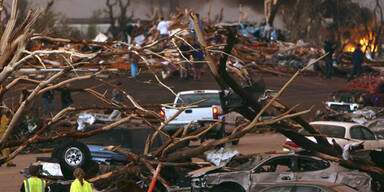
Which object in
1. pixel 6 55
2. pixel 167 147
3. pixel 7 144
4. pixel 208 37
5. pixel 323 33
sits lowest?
pixel 323 33

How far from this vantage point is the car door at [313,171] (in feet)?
47.3

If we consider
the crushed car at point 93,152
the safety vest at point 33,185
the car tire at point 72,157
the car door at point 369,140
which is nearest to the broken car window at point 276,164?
the crushed car at point 93,152

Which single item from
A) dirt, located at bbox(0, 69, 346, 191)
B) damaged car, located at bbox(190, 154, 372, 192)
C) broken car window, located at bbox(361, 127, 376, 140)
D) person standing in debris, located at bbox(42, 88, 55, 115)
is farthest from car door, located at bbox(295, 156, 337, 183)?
person standing in debris, located at bbox(42, 88, 55, 115)

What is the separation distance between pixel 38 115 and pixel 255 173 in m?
12.4

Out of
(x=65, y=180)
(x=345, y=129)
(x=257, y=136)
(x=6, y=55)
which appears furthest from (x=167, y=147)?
(x=257, y=136)

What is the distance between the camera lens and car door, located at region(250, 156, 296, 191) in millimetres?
14391

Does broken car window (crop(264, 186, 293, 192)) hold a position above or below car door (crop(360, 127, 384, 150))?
above

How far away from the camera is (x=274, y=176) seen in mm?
14461

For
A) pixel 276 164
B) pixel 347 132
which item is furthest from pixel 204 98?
pixel 276 164

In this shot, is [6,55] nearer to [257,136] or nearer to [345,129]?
[345,129]

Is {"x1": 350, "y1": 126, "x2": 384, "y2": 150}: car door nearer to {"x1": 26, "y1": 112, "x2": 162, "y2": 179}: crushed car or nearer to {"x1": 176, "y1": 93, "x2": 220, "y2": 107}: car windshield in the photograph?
{"x1": 176, "y1": 93, "x2": 220, "y2": 107}: car windshield

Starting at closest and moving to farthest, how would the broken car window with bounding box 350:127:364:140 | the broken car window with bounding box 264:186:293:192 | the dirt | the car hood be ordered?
the broken car window with bounding box 264:186:293:192 → the car hood → the broken car window with bounding box 350:127:364:140 → the dirt

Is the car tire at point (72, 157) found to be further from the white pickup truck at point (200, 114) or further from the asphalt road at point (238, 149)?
the white pickup truck at point (200, 114)

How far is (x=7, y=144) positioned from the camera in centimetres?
1058
